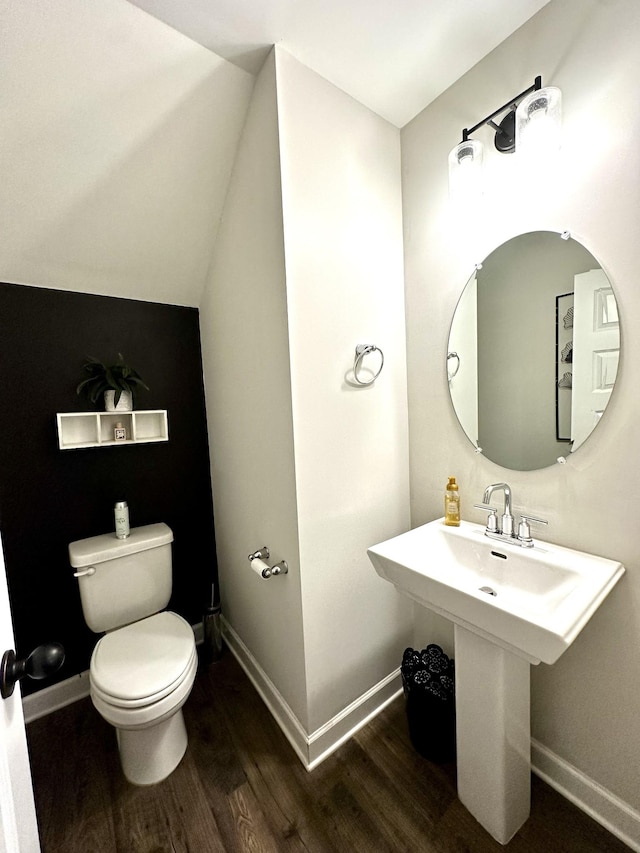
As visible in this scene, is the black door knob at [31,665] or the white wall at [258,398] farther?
the white wall at [258,398]

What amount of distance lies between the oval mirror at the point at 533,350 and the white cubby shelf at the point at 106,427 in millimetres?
1464

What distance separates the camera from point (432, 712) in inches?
50.6

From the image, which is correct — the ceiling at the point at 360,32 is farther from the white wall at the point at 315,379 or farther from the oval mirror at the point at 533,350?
the oval mirror at the point at 533,350

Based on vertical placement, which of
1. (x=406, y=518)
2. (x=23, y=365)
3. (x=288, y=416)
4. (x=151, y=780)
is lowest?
(x=151, y=780)

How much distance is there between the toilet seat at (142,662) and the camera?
119 cm

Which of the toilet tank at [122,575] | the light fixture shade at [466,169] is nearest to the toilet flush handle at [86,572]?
the toilet tank at [122,575]

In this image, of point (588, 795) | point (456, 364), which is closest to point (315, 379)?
point (456, 364)

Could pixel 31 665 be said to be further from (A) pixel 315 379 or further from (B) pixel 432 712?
(B) pixel 432 712

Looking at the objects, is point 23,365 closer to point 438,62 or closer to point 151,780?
point 151,780

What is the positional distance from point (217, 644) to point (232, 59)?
2.60m

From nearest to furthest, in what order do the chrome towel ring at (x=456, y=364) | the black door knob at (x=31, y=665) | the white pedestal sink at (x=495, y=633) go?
the black door knob at (x=31, y=665), the white pedestal sink at (x=495, y=633), the chrome towel ring at (x=456, y=364)

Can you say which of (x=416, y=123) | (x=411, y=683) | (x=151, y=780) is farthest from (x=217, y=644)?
(x=416, y=123)

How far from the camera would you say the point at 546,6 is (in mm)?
1056

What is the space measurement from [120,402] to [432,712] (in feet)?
6.10
